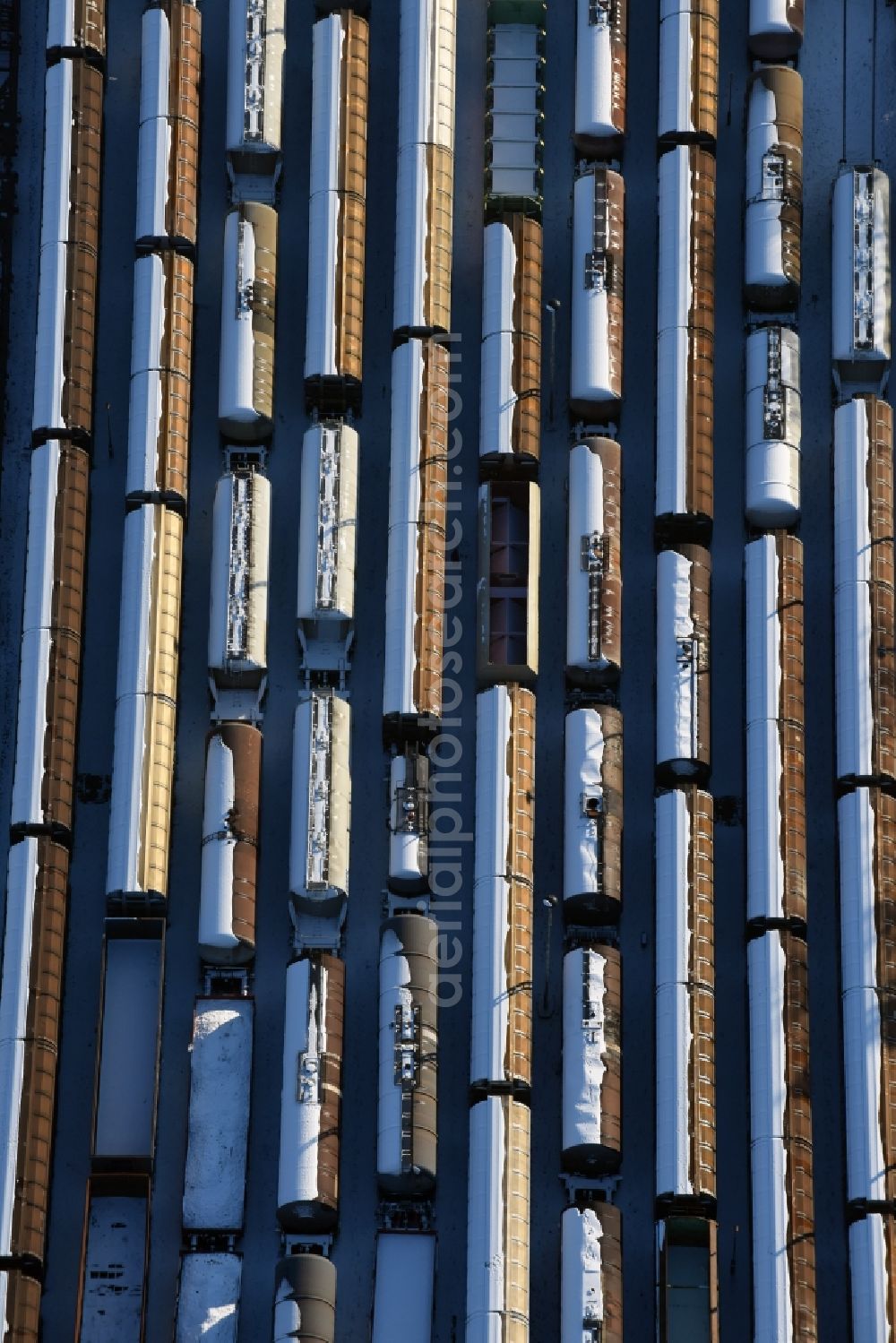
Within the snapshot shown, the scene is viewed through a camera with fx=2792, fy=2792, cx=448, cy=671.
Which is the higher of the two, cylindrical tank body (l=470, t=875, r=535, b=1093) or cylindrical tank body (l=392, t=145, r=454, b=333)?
cylindrical tank body (l=392, t=145, r=454, b=333)

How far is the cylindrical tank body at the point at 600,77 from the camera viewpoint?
6432 inches

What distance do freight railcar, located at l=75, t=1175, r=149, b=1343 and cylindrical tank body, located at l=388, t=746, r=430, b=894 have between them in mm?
21522

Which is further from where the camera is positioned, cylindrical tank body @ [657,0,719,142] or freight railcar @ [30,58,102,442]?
cylindrical tank body @ [657,0,719,142]

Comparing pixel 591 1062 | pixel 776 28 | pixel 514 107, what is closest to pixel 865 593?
pixel 591 1062

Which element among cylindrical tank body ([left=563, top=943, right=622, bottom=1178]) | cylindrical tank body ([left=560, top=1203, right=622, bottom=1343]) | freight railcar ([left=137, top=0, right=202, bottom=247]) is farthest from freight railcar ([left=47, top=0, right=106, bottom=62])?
cylindrical tank body ([left=560, top=1203, right=622, bottom=1343])

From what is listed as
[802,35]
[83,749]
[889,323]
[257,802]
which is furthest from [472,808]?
[802,35]

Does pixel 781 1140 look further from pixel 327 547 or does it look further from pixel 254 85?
pixel 254 85

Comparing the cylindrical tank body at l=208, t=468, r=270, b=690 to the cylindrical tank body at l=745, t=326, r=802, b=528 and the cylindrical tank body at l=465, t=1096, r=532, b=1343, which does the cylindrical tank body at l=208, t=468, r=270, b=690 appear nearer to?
the cylindrical tank body at l=465, t=1096, r=532, b=1343

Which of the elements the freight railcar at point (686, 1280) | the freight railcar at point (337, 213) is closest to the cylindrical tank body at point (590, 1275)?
the freight railcar at point (686, 1280)

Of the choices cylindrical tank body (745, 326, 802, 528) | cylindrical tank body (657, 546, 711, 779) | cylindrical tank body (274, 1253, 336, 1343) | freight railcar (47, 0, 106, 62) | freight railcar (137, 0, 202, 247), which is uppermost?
freight railcar (47, 0, 106, 62)

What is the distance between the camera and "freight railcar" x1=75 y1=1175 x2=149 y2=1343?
148625mm

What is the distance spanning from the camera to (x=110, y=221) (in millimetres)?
165750

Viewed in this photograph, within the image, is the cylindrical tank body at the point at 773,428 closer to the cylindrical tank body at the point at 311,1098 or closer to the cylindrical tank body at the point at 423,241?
the cylindrical tank body at the point at 423,241

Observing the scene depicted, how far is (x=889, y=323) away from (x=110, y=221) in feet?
152
